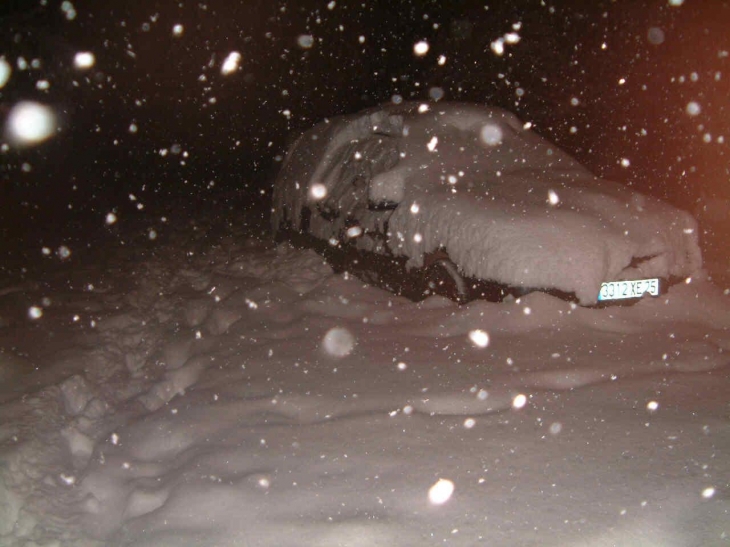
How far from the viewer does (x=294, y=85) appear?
17234mm

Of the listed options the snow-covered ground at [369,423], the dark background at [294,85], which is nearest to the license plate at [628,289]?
the snow-covered ground at [369,423]

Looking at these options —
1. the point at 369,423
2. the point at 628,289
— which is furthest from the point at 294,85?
the point at 369,423

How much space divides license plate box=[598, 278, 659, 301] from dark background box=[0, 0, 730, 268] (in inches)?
199

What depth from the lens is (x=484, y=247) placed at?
4.33m

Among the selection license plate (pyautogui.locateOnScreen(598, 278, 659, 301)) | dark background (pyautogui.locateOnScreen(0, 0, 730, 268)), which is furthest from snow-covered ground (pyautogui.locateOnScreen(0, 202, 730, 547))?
dark background (pyautogui.locateOnScreen(0, 0, 730, 268))

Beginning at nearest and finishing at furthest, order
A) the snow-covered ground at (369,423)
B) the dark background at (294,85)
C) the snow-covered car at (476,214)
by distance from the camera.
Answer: the snow-covered ground at (369,423)
the snow-covered car at (476,214)
the dark background at (294,85)

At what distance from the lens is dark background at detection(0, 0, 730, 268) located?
28.0 ft

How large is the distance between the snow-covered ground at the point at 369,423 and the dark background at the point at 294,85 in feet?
15.2

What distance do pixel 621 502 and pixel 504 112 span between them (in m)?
4.59

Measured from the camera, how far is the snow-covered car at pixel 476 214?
4.21 m

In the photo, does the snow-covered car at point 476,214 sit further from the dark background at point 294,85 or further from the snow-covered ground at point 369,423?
the dark background at point 294,85

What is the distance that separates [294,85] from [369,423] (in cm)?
A: 1558

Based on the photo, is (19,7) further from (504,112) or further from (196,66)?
(504,112)

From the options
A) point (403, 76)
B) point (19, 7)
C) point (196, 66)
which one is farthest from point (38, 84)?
point (403, 76)
